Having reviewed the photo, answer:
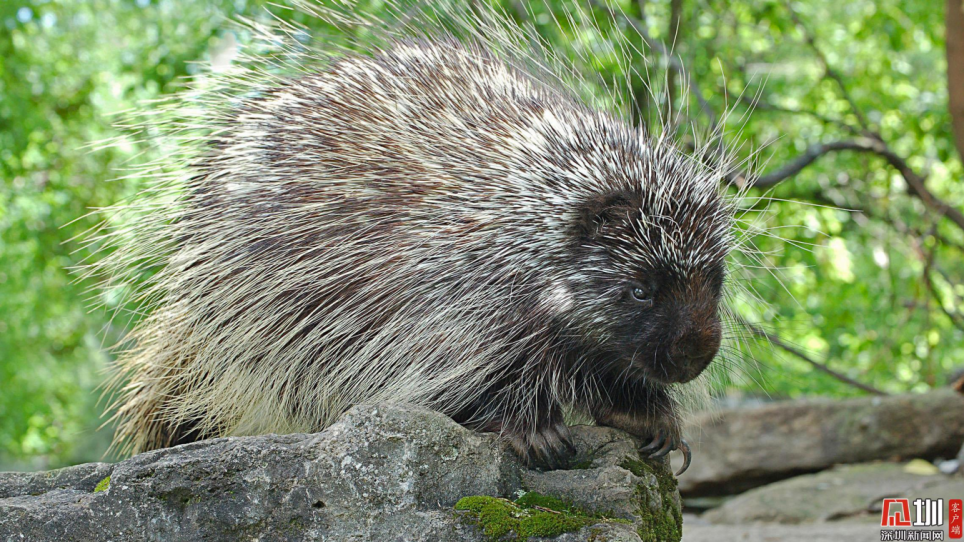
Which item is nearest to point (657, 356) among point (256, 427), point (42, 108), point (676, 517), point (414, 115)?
point (676, 517)

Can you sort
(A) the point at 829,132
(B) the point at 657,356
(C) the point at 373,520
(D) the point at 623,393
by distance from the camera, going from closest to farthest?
(C) the point at 373,520, (B) the point at 657,356, (D) the point at 623,393, (A) the point at 829,132

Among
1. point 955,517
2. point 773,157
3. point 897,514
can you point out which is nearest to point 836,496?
point 897,514

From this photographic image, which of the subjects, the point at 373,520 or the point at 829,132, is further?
the point at 829,132

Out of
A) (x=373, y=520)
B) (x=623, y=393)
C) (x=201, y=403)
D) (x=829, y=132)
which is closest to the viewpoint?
(x=373, y=520)

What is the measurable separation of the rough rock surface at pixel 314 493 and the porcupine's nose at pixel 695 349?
1.15 ft

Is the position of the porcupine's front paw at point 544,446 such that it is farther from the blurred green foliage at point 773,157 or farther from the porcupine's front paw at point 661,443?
the blurred green foliage at point 773,157

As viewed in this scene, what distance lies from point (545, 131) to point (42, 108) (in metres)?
7.12

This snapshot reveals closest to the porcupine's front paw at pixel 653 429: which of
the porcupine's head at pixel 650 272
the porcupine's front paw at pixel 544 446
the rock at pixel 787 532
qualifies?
the porcupine's head at pixel 650 272

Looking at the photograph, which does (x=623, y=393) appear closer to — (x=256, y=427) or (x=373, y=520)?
(x=373, y=520)

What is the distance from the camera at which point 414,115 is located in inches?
105

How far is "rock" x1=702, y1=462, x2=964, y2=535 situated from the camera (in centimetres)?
416

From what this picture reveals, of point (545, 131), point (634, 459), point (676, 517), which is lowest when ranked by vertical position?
point (676, 517)

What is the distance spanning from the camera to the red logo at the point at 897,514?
3601 mm

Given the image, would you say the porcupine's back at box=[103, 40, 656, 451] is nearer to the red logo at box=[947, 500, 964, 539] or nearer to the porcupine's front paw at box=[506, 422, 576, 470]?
the porcupine's front paw at box=[506, 422, 576, 470]
